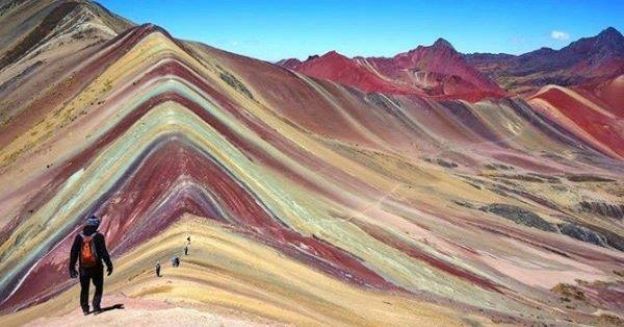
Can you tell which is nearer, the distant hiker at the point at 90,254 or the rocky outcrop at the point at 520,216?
the distant hiker at the point at 90,254

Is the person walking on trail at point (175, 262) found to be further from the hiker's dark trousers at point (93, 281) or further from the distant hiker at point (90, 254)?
the distant hiker at point (90, 254)

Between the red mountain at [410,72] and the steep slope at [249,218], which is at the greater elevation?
the red mountain at [410,72]

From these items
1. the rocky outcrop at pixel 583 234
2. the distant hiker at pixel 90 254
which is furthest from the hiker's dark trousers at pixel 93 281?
the rocky outcrop at pixel 583 234

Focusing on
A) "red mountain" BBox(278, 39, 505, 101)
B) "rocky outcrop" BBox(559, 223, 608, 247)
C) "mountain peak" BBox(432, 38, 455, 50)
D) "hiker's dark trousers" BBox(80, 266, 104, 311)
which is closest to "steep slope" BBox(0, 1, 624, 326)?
"rocky outcrop" BBox(559, 223, 608, 247)

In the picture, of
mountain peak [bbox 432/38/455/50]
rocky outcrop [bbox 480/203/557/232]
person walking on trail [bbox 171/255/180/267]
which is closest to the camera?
person walking on trail [bbox 171/255/180/267]

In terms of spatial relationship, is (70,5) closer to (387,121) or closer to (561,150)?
(387,121)

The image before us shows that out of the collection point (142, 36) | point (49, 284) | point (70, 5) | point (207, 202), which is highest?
point (70, 5)

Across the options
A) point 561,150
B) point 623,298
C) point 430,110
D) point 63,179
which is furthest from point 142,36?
point 561,150

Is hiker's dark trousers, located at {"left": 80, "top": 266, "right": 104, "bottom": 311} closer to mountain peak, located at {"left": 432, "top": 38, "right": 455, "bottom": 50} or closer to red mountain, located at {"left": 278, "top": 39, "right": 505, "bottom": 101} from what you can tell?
red mountain, located at {"left": 278, "top": 39, "right": 505, "bottom": 101}

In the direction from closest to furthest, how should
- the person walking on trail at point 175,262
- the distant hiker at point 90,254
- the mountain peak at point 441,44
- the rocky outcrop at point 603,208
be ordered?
the distant hiker at point 90,254, the person walking on trail at point 175,262, the rocky outcrop at point 603,208, the mountain peak at point 441,44
